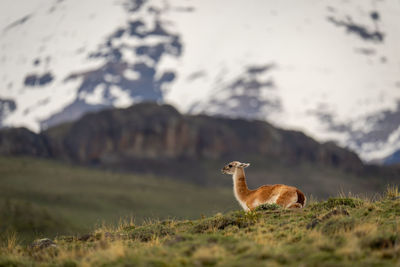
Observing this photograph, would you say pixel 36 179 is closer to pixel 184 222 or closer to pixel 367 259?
pixel 184 222

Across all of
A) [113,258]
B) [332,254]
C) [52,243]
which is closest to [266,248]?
[332,254]

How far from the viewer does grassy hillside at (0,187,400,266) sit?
14.8 metres

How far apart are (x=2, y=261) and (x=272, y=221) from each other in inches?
358

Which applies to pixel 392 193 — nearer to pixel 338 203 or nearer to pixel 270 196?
pixel 338 203

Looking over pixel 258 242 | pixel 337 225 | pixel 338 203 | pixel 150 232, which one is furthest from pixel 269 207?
pixel 258 242

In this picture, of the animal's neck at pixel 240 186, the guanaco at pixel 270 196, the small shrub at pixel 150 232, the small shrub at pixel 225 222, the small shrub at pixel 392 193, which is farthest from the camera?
the animal's neck at pixel 240 186

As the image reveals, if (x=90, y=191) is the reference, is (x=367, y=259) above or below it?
above

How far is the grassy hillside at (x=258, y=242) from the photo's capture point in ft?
48.6

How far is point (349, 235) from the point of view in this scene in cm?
1662

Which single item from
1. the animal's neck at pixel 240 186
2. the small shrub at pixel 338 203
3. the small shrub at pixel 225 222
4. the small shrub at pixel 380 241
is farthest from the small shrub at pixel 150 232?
the small shrub at pixel 380 241

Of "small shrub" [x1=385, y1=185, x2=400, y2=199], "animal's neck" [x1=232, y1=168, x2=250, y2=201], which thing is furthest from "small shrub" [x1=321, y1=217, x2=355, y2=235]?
"animal's neck" [x1=232, y1=168, x2=250, y2=201]

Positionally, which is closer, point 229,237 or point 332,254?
point 332,254

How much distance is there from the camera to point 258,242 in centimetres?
1727

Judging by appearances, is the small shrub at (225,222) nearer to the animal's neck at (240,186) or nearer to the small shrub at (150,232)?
the small shrub at (150,232)
